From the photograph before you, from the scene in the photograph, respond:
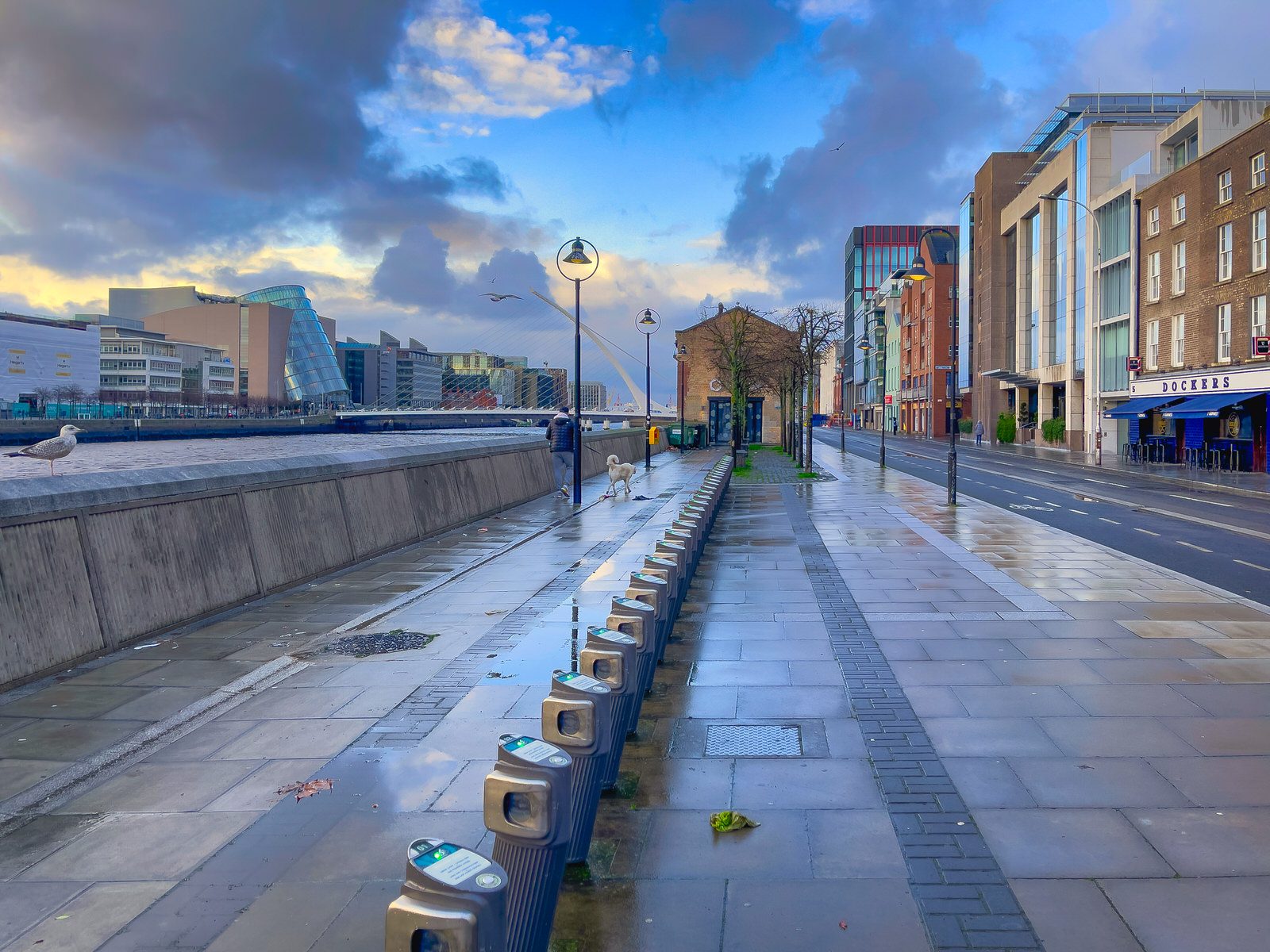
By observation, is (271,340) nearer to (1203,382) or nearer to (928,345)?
(928,345)

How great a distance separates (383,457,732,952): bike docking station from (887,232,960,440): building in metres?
87.5

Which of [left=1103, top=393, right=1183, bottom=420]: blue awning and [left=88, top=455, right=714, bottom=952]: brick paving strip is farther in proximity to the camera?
[left=1103, top=393, right=1183, bottom=420]: blue awning

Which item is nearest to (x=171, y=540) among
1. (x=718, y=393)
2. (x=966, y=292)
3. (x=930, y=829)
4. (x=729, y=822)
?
(x=729, y=822)

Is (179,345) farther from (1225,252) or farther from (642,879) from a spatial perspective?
(642,879)

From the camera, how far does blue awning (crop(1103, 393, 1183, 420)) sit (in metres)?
43.7

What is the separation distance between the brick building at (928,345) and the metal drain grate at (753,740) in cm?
8785

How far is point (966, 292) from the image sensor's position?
281 ft

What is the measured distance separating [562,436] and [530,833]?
20.2m

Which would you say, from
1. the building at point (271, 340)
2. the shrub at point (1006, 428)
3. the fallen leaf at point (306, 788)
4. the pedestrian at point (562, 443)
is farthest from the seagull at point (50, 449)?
the building at point (271, 340)

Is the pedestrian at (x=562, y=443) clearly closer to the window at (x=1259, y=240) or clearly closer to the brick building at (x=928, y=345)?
the window at (x=1259, y=240)

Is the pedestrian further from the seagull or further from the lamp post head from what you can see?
the seagull

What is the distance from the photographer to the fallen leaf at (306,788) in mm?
5161

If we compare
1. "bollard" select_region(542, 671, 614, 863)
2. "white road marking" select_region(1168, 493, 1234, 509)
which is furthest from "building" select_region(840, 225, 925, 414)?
"bollard" select_region(542, 671, 614, 863)

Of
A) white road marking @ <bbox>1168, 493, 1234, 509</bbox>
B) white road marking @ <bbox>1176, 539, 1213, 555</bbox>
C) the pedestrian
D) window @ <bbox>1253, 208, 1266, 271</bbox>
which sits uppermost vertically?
window @ <bbox>1253, 208, 1266, 271</bbox>
